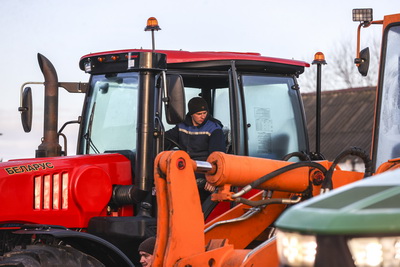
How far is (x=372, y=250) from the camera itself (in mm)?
2221

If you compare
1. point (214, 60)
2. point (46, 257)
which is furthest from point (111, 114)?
point (46, 257)

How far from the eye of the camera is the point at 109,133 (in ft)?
23.9

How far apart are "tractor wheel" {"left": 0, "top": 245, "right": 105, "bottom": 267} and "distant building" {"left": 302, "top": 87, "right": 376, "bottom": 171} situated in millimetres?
26513

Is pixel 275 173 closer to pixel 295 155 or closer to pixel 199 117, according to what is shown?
pixel 295 155

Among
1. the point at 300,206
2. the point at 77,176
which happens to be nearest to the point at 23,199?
the point at 77,176

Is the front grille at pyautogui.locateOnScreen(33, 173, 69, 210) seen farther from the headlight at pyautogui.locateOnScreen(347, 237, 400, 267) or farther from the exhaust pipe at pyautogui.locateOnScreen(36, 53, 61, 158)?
the headlight at pyautogui.locateOnScreen(347, 237, 400, 267)

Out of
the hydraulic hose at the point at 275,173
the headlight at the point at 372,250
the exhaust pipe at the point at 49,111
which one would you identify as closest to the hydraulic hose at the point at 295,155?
the hydraulic hose at the point at 275,173

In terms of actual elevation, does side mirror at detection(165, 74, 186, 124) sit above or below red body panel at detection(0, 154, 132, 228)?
above

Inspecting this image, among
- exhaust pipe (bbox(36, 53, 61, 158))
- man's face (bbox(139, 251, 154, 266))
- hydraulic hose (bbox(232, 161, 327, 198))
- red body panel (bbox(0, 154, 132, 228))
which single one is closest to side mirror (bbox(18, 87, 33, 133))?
exhaust pipe (bbox(36, 53, 61, 158))

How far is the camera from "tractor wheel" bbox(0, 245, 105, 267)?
5.36 meters

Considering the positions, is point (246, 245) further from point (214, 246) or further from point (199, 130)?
point (199, 130)

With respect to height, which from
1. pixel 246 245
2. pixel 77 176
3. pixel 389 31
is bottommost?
pixel 246 245

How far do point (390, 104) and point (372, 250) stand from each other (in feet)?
13.6

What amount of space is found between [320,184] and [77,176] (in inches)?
81.3
